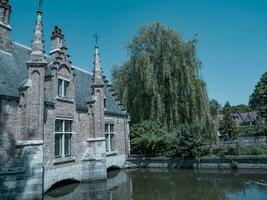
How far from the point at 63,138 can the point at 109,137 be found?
19.6ft

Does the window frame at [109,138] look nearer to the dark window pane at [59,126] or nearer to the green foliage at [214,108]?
the dark window pane at [59,126]

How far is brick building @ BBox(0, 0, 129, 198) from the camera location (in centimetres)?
1073

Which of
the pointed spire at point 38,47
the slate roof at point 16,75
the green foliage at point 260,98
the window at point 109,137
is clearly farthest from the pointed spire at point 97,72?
the green foliage at point 260,98

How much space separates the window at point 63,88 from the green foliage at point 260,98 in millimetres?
51776

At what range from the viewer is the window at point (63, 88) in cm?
1474

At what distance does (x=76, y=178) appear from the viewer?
14.7 meters

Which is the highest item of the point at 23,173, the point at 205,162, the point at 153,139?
the point at 153,139

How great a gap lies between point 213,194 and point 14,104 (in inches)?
395

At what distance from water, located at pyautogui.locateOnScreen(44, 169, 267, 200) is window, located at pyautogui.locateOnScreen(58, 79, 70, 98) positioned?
18.0ft

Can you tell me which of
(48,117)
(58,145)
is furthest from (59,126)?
(48,117)

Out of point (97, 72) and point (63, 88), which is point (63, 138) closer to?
point (63, 88)

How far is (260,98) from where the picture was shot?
59.8m

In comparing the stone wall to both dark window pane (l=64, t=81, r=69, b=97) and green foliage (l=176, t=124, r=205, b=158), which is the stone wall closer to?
dark window pane (l=64, t=81, r=69, b=97)

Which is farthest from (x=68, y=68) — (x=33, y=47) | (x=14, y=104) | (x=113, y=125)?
(x=113, y=125)
